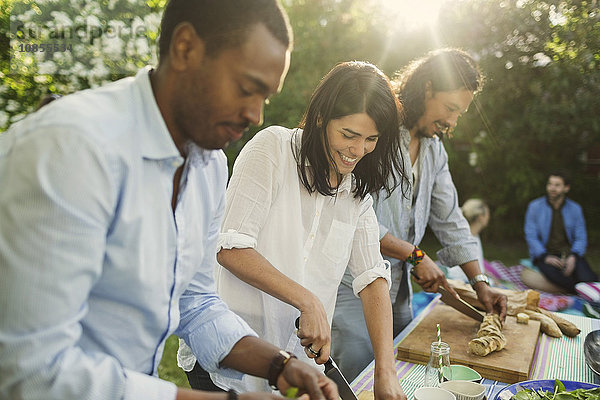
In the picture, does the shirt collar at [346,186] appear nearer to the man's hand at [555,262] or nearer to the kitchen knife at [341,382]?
the kitchen knife at [341,382]

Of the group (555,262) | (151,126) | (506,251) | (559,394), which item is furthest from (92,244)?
(506,251)

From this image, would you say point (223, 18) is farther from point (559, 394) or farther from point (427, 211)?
point (427, 211)

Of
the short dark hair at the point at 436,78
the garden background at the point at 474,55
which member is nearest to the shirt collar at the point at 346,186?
the short dark hair at the point at 436,78

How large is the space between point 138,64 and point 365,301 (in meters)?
4.45

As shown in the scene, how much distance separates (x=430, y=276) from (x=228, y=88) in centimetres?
184

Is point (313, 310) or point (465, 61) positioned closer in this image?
point (313, 310)

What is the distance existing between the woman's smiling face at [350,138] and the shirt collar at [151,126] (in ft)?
3.13

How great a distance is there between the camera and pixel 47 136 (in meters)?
0.91

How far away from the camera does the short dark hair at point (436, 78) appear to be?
2.73 metres

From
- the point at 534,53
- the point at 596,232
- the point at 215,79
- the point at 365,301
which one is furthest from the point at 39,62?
the point at 596,232

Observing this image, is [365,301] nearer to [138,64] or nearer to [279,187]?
[279,187]

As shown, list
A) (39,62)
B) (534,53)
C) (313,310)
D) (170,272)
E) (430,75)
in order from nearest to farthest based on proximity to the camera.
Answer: (170,272), (313,310), (430,75), (39,62), (534,53)

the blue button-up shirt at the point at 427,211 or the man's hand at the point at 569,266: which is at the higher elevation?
the blue button-up shirt at the point at 427,211

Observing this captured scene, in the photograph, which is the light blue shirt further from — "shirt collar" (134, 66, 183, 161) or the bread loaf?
the bread loaf
